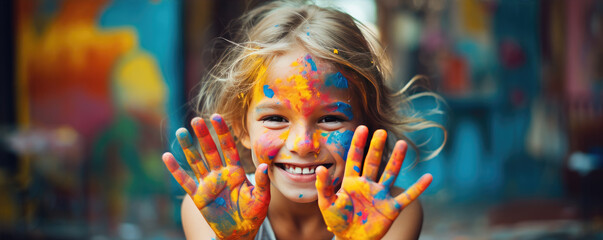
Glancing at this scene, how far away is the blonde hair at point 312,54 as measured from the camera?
5.73 ft

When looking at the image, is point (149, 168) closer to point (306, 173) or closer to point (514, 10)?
point (306, 173)

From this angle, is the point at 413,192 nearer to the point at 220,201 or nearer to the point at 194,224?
the point at 220,201

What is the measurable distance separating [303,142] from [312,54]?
1.00ft

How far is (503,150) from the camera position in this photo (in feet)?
19.5

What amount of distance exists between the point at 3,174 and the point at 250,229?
4.12 metres

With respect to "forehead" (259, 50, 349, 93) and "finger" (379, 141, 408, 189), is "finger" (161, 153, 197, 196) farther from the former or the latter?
Answer: "finger" (379, 141, 408, 189)

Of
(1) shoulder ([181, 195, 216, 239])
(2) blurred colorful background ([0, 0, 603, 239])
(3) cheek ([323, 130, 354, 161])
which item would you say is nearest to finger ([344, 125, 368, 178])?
(3) cheek ([323, 130, 354, 161])

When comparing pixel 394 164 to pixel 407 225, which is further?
pixel 407 225

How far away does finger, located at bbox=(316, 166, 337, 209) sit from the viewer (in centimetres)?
151

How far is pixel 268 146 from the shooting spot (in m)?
1.67

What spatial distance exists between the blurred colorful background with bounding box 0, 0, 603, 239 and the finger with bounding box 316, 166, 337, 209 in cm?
292

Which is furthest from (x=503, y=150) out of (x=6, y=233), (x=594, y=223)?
(x=6, y=233)

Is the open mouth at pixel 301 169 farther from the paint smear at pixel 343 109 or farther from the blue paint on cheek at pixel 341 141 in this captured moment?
the paint smear at pixel 343 109

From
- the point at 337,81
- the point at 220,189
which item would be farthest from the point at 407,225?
the point at 220,189
